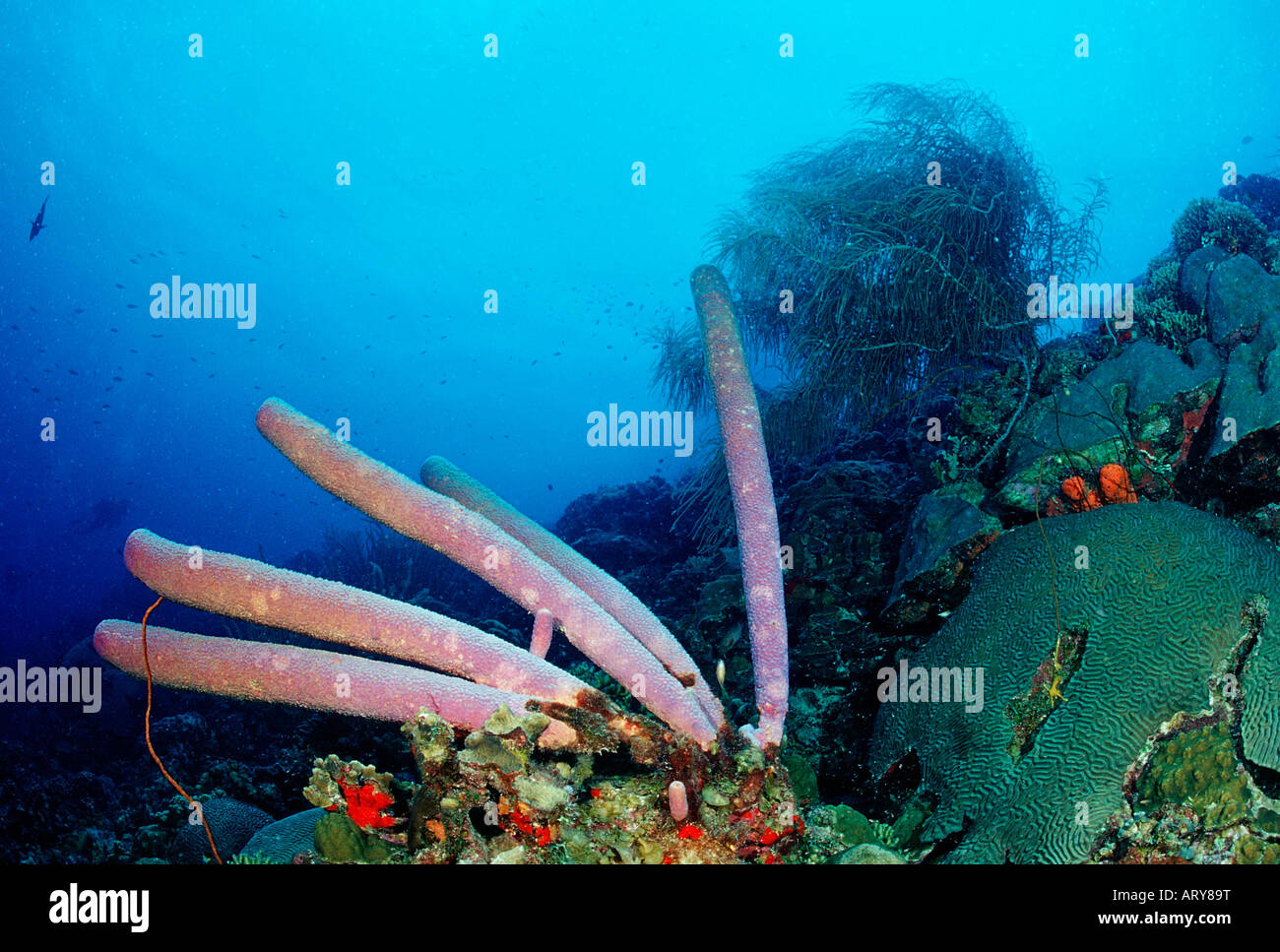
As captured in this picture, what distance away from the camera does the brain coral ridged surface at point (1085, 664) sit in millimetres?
2318

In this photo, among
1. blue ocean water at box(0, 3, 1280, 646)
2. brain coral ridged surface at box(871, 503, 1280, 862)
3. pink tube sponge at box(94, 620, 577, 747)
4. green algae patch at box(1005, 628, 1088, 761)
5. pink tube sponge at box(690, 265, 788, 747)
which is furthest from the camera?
blue ocean water at box(0, 3, 1280, 646)

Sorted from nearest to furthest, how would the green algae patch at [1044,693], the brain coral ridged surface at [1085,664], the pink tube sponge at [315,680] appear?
the pink tube sponge at [315,680] < the brain coral ridged surface at [1085,664] < the green algae patch at [1044,693]

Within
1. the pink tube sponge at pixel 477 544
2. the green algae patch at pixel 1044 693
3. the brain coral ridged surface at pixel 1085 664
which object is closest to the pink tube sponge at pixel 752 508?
the pink tube sponge at pixel 477 544

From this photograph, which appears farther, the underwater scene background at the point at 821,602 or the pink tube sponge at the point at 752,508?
the pink tube sponge at the point at 752,508

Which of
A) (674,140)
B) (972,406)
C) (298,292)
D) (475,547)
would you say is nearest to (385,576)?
(475,547)

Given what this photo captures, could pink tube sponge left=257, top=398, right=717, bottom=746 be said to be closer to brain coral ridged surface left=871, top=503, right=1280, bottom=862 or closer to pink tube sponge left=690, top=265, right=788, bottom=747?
pink tube sponge left=690, top=265, right=788, bottom=747

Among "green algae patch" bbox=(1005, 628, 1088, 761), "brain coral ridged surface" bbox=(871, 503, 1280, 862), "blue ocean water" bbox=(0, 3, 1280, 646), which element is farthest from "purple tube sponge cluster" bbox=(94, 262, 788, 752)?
"blue ocean water" bbox=(0, 3, 1280, 646)

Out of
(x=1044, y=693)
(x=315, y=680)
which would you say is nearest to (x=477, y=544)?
(x=315, y=680)

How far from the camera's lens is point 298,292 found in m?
46.3

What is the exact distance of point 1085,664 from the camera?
9.11 feet

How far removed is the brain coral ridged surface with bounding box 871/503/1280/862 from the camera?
2.32 metres

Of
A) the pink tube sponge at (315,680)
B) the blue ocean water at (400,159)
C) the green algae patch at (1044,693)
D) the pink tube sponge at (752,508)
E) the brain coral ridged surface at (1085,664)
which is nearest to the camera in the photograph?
the pink tube sponge at (315,680)

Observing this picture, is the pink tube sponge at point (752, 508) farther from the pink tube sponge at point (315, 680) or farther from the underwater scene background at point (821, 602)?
the pink tube sponge at point (315, 680)
